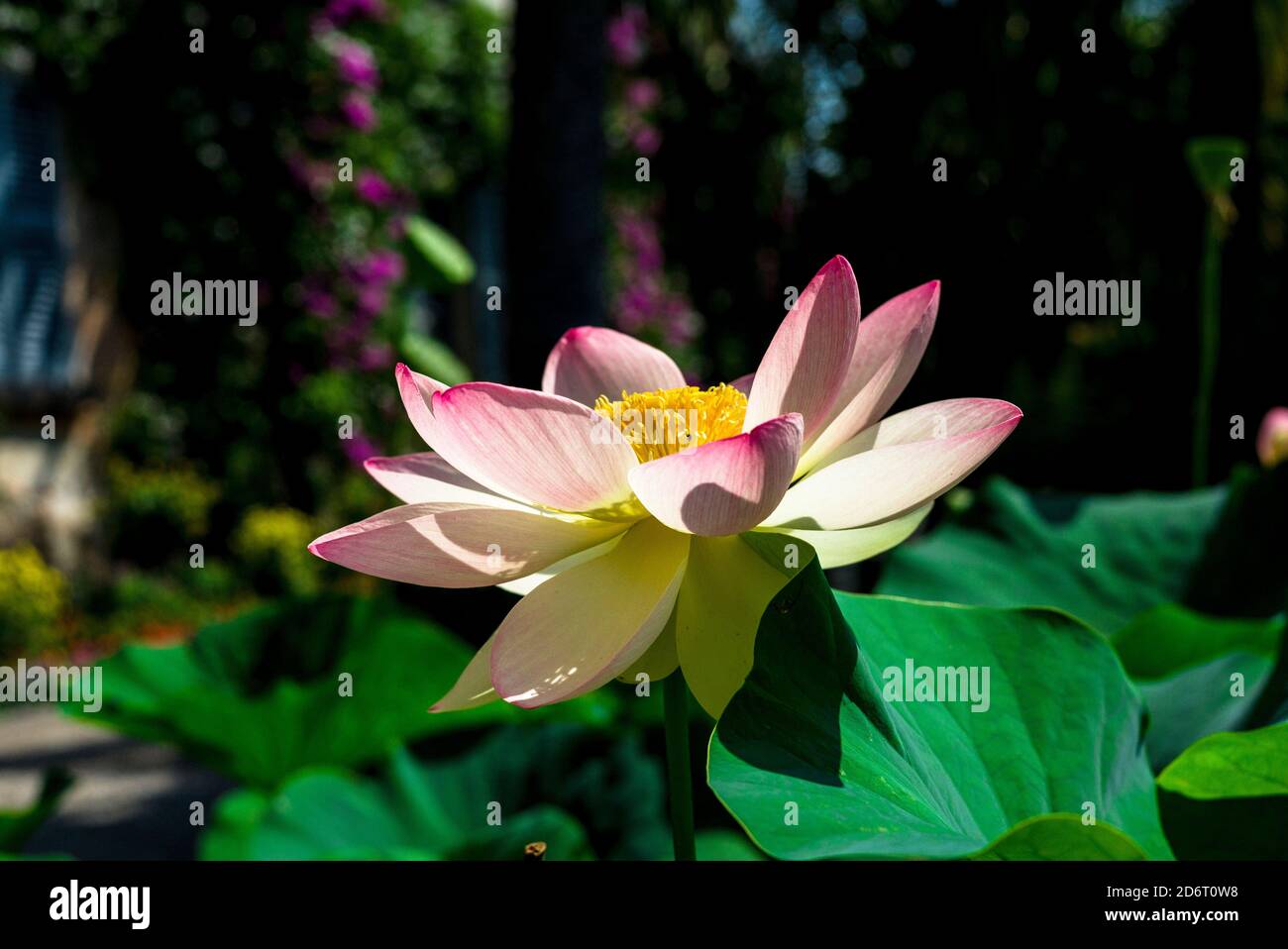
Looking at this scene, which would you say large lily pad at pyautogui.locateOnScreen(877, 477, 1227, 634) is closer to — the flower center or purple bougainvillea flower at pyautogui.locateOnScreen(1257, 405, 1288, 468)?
purple bougainvillea flower at pyautogui.locateOnScreen(1257, 405, 1288, 468)

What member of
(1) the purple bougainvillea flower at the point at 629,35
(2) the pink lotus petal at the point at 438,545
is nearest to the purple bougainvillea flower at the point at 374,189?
(1) the purple bougainvillea flower at the point at 629,35

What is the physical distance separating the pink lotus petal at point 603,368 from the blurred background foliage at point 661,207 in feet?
10.2

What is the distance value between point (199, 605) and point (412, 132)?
2843mm

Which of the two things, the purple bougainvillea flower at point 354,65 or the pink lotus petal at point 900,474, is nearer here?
the pink lotus petal at point 900,474

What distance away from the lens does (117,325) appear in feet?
18.4

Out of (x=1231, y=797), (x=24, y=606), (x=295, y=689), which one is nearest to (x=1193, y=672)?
(x=1231, y=797)

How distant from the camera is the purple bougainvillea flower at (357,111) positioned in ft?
18.6

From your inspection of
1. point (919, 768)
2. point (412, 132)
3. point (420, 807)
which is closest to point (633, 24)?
point (412, 132)

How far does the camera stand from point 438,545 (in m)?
0.35

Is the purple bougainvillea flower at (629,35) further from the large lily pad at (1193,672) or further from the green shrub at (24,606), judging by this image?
the large lily pad at (1193,672)

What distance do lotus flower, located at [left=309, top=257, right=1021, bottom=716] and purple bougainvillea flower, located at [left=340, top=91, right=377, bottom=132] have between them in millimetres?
5700

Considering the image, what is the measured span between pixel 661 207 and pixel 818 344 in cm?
586

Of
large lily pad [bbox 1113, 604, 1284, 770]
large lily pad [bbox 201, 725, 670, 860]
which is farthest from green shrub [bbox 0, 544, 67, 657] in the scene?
large lily pad [bbox 1113, 604, 1284, 770]
